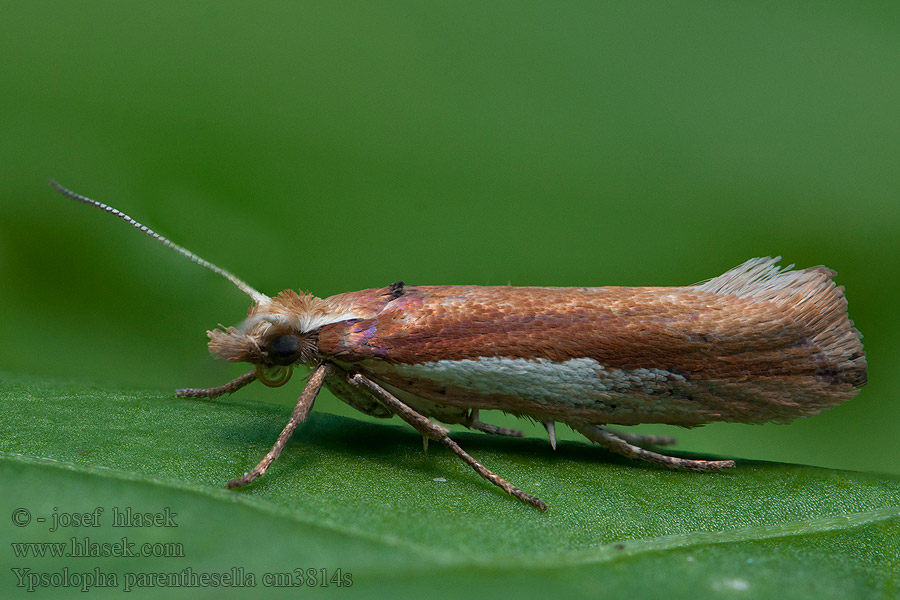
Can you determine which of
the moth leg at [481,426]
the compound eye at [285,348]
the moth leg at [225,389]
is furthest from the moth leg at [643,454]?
the moth leg at [225,389]

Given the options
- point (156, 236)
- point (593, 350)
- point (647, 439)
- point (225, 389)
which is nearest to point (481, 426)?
point (593, 350)

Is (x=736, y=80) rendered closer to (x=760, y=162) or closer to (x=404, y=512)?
(x=760, y=162)

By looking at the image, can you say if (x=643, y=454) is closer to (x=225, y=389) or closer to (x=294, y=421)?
(x=294, y=421)

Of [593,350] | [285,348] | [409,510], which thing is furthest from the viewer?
[285,348]

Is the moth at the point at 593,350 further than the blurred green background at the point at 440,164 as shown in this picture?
No

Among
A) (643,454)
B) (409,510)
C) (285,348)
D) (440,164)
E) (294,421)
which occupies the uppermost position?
(440,164)

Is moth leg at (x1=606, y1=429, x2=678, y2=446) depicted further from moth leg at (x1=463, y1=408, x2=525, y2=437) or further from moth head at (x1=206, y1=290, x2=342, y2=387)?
moth head at (x1=206, y1=290, x2=342, y2=387)

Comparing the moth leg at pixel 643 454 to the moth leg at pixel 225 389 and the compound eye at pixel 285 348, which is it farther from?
the moth leg at pixel 225 389
